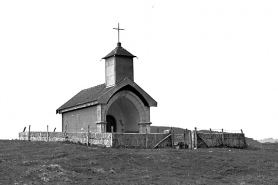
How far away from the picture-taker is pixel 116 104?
49438 millimetres

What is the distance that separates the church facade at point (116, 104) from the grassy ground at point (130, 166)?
7307 mm

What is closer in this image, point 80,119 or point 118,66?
point 118,66

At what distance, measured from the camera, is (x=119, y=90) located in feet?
151

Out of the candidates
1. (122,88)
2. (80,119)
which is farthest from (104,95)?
(80,119)

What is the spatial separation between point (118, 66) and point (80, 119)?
6.94 m

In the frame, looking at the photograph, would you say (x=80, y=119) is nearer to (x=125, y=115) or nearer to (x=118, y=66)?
(x=125, y=115)

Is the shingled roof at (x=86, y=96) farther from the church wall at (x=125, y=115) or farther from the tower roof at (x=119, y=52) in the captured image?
the tower roof at (x=119, y=52)

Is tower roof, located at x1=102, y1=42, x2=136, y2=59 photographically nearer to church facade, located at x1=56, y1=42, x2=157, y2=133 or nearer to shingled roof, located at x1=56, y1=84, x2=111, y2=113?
church facade, located at x1=56, y1=42, x2=157, y2=133

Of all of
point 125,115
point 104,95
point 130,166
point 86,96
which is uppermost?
point 86,96

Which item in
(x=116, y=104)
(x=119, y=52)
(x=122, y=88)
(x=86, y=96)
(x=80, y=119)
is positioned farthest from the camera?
(x=86, y=96)

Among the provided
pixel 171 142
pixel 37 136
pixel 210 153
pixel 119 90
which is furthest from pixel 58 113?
pixel 210 153

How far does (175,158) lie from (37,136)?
1996cm

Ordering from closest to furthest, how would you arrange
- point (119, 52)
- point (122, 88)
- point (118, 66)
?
point (122, 88) → point (118, 66) → point (119, 52)

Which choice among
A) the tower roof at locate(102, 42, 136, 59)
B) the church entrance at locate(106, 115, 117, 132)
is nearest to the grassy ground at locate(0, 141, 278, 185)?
the church entrance at locate(106, 115, 117, 132)
